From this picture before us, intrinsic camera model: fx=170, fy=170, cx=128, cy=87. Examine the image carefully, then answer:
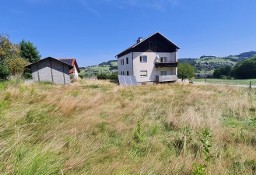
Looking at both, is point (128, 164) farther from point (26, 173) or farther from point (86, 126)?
point (86, 126)

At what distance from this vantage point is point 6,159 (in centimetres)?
222

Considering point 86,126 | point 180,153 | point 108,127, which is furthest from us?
point 108,127

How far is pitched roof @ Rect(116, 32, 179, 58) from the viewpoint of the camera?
29.8 m

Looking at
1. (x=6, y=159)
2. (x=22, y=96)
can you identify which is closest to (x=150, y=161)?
(x=6, y=159)

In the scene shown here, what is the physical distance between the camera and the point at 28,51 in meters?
39.5

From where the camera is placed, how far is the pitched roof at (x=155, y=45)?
29.8 metres

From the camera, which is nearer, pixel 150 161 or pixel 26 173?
pixel 26 173

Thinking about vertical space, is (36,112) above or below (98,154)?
above

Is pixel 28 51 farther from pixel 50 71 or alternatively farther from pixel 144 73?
pixel 144 73

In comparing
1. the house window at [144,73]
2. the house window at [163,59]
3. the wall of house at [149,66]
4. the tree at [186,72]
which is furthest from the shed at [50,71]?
the tree at [186,72]

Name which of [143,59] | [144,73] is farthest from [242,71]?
[143,59]

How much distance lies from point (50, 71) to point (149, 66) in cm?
1643

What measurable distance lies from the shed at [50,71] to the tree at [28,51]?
16.7 m

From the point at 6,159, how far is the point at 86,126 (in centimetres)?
228
